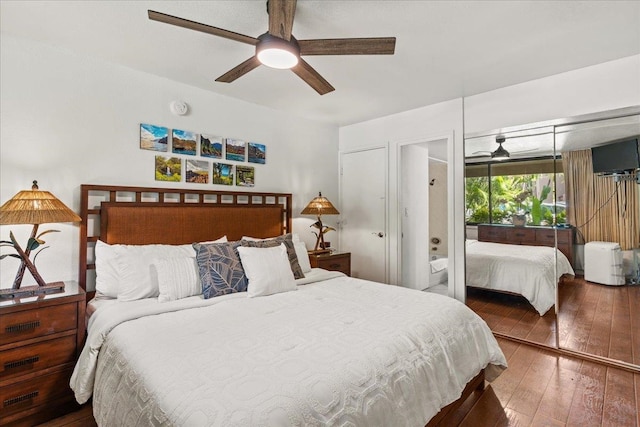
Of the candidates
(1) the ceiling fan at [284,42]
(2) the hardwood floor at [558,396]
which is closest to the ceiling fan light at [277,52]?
(1) the ceiling fan at [284,42]

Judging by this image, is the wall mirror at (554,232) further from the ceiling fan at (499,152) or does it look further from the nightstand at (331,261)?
the nightstand at (331,261)

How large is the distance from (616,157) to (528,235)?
0.93 metres

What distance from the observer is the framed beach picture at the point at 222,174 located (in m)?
3.28

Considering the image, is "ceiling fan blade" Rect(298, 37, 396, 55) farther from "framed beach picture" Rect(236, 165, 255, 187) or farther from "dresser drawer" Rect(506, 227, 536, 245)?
"dresser drawer" Rect(506, 227, 536, 245)

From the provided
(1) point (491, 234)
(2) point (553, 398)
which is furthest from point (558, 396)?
(1) point (491, 234)

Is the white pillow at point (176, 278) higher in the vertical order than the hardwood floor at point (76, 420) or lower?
higher

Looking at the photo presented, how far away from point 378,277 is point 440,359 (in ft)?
8.17

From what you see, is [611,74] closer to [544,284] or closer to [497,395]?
[544,284]

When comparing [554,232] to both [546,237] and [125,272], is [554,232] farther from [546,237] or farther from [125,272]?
[125,272]

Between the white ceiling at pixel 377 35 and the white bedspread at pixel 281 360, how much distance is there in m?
1.87

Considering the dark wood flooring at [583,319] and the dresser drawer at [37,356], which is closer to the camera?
the dresser drawer at [37,356]

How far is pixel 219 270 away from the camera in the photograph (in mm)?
2338

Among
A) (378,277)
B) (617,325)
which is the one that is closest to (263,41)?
(378,277)

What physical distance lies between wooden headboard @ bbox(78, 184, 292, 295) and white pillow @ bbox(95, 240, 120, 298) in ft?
0.58
